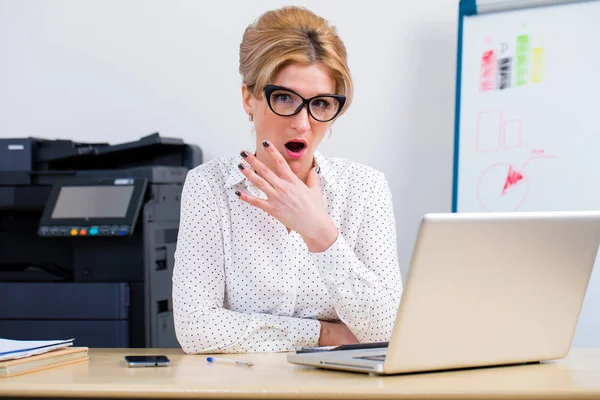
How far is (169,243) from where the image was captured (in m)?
2.96

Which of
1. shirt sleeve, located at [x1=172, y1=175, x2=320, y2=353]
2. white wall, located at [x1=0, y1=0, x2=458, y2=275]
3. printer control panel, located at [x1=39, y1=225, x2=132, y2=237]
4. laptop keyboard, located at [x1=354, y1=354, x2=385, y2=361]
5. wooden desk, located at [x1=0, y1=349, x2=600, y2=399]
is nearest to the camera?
wooden desk, located at [x1=0, y1=349, x2=600, y2=399]

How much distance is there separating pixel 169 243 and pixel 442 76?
1.18 meters

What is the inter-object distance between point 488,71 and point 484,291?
1842mm

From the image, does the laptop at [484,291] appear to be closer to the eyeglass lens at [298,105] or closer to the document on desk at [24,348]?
the document on desk at [24,348]

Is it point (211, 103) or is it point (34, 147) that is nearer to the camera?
point (34, 147)

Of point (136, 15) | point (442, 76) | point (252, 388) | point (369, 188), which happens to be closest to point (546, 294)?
point (252, 388)

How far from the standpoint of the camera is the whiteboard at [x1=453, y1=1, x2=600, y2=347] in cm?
283

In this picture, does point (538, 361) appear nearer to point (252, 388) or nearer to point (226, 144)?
→ point (252, 388)

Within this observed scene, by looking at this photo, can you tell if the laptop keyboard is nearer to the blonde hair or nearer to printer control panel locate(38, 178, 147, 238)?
the blonde hair

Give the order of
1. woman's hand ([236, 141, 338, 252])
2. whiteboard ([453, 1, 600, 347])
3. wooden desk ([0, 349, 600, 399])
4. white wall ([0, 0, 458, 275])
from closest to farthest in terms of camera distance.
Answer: wooden desk ([0, 349, 600, 399])
woman's hand ([236, 141, 338, 252])
whiteboard ([453, 1, 600, 347])
white wall ([0, 0, 458, 275])

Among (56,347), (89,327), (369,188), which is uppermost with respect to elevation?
(369,188)

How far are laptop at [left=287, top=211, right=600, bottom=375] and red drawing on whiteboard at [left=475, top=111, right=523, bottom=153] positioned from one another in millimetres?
1622

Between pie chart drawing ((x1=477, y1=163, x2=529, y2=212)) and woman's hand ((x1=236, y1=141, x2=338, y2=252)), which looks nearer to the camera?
woman's hand ((x1=236, y1=141, x2=338, y2=252))

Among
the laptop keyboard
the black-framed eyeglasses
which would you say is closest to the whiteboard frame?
the black-framed eyeglasses
